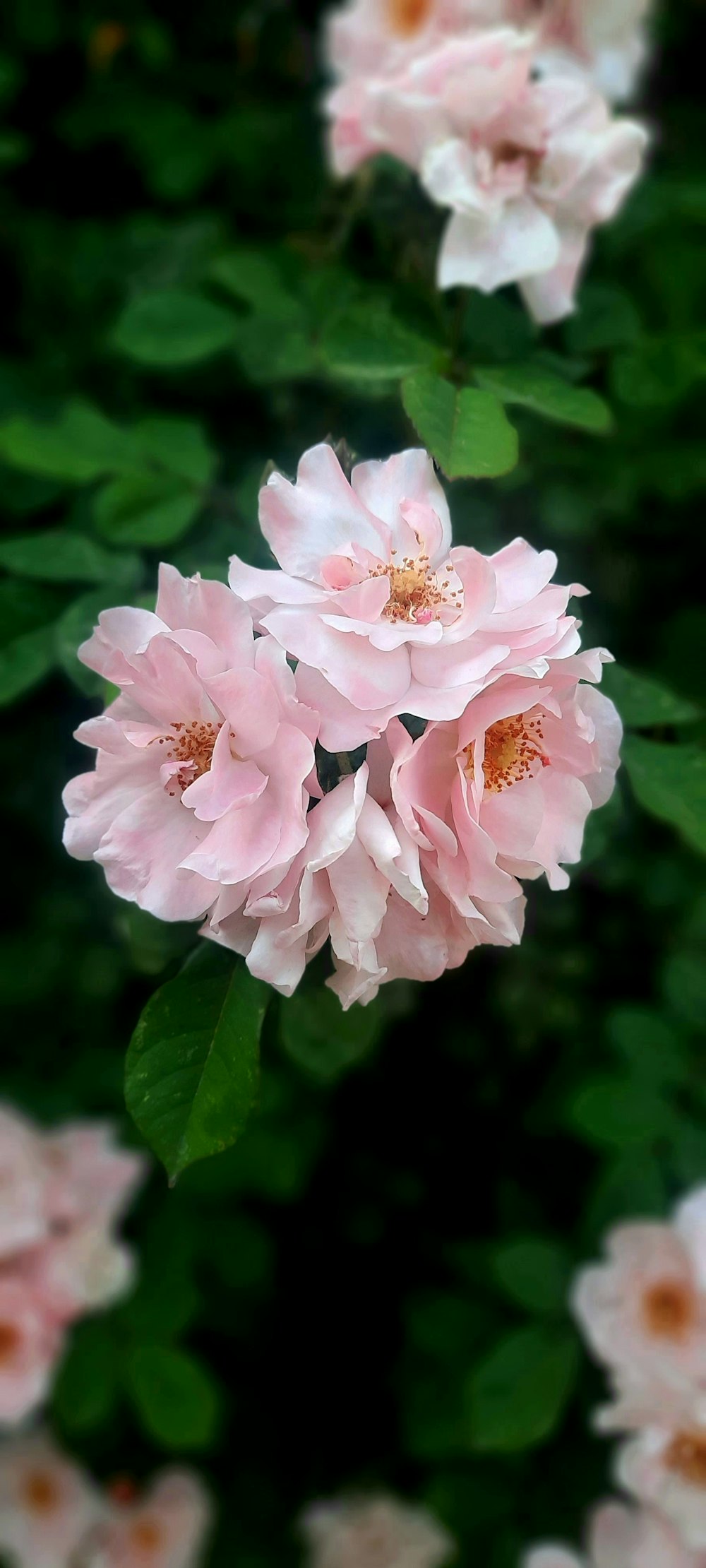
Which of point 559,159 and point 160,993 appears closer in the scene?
point 160,993

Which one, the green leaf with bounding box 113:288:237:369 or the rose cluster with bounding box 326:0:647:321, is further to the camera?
the green leaf with bounding box 113:288:237:369

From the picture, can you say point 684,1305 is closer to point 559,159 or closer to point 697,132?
point 559,159

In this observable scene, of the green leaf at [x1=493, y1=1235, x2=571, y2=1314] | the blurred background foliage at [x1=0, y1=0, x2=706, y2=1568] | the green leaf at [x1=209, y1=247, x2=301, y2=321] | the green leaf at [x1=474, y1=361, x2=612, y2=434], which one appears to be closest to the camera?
the green leaf at [x1=474, y1=361, x2=612, y2=434]

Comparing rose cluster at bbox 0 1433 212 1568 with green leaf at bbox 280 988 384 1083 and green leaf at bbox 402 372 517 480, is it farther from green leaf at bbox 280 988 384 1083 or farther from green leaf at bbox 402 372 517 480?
green leaf at bbox 402 372 517 480

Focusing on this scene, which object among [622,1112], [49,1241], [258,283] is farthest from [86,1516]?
[258,283]

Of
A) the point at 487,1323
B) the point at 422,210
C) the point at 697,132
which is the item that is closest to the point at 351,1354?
the point at 487,1323

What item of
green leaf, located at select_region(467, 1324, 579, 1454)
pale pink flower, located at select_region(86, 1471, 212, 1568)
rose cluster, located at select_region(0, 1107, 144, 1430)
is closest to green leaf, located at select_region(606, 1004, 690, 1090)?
green leaf, located at select_region(467, 1324, 579, 1454)

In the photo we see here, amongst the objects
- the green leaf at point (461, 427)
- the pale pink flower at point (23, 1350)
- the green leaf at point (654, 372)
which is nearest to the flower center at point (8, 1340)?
the pale pink flower at point (23, 1350)

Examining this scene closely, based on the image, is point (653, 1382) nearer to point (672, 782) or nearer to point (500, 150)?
point (672, 782)
